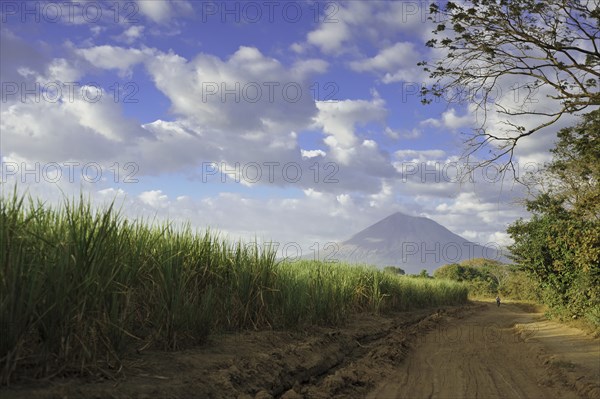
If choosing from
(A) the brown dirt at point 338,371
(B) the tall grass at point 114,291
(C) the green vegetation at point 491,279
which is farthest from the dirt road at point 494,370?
(C) the green vegetation at point 491,279

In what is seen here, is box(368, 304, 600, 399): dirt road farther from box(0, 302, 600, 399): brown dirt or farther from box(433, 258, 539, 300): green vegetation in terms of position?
box(433, 258, 539, 300): green vegetation

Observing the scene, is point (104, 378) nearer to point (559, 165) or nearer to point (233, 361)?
point (233, 361)

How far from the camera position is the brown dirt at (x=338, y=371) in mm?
4941

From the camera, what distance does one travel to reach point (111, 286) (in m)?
5.19

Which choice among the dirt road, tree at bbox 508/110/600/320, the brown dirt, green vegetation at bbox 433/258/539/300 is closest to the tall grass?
the brown dirt

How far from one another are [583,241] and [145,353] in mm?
13829

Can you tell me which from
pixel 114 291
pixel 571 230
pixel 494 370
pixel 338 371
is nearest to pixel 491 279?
pixel 571 230

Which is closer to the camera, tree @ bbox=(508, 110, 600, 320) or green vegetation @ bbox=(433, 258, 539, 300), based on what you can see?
tree @ bbox=(508, 110, 600, 320)

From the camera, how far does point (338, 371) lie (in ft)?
22.8

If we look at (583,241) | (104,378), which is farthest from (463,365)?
(583,241)

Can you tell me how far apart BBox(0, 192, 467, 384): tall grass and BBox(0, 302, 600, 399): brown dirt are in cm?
32

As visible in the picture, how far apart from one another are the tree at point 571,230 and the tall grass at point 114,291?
9889 millimetres

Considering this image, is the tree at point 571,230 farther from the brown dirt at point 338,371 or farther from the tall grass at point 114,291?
the tall grass at point 114,291

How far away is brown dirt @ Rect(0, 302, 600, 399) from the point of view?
494 centimetres
